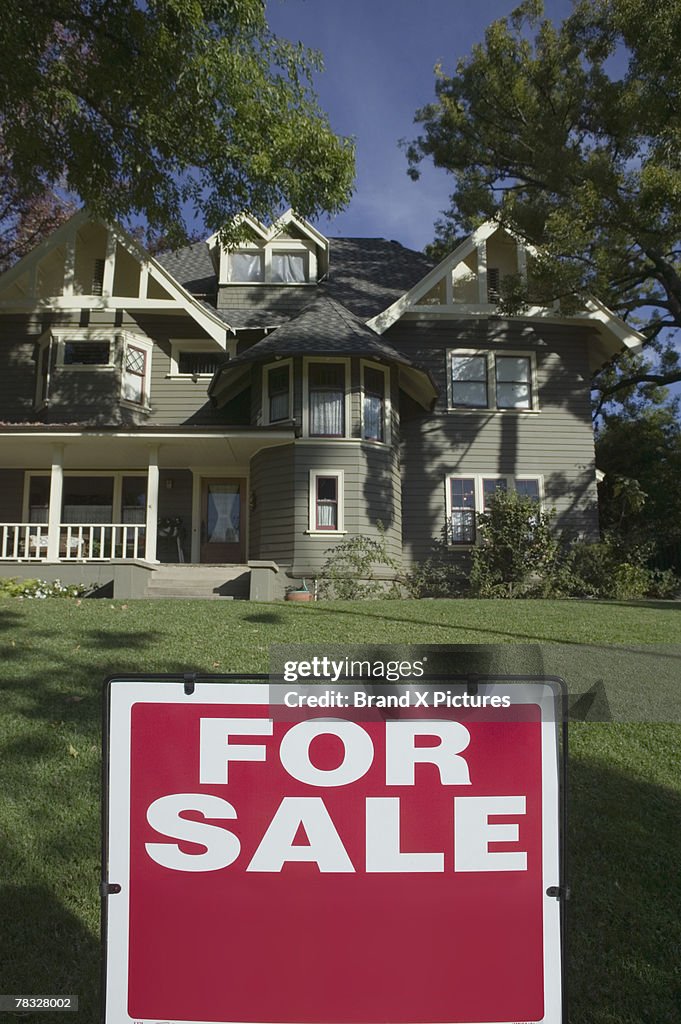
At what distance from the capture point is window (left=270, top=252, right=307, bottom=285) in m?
21.3

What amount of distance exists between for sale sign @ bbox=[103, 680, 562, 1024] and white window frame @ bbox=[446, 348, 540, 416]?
60.1ft

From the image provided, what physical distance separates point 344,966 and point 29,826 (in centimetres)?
276

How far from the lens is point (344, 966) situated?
217 cm

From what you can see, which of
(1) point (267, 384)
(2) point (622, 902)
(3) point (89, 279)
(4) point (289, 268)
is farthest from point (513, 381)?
(2) point (622, 902)

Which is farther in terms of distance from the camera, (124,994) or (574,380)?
(574,380)

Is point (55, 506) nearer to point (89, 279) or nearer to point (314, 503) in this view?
point (314, 503)

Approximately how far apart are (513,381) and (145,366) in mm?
9113

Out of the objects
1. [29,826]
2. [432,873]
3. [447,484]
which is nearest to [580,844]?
[432,873]

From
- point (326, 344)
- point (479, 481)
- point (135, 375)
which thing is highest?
point (326, 344)

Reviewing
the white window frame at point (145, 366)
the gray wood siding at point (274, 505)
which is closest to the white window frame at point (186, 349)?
the white window frame at point (145, 366)

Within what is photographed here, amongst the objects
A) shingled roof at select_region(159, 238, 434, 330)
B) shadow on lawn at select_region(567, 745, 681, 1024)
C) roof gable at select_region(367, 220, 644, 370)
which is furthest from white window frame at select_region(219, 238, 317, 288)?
shadow on lawn at select_region(567, 745, 681, 1024)

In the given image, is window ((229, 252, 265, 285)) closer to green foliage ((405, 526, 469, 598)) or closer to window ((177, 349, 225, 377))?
window ((177, 349, 225, 377))

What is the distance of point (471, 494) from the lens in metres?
19.9

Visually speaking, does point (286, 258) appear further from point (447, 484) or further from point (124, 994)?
point (124, 994)
